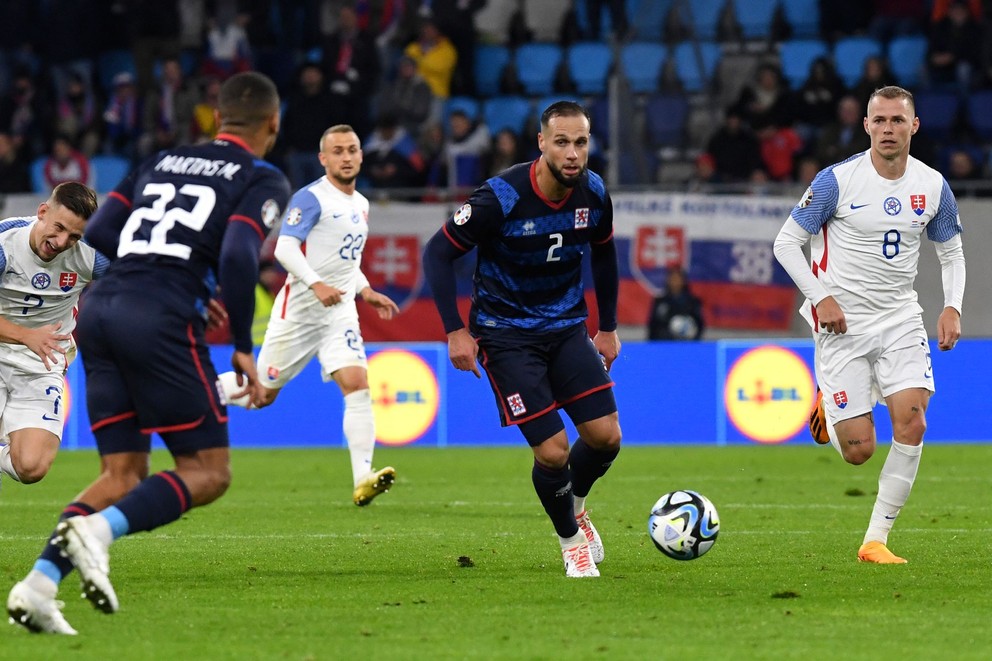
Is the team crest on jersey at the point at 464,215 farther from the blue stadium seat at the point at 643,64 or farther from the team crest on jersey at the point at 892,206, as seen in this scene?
the blue stadium seat at the point at 643,64

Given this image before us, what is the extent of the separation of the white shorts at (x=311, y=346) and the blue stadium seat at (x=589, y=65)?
34.3ft

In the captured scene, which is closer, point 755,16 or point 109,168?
point 109,168

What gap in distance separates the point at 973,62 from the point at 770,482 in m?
9.40

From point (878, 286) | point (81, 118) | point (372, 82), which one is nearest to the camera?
point (878, 286)

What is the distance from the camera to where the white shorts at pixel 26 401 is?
8.15 meters

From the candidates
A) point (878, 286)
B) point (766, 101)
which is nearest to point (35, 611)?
point (878, 286)

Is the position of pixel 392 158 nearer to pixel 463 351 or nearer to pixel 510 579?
pixel 463 351

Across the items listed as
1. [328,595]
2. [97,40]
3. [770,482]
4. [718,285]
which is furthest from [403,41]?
[328,595]

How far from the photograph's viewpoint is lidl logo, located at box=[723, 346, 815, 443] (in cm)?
1609

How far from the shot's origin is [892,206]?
8047 mm

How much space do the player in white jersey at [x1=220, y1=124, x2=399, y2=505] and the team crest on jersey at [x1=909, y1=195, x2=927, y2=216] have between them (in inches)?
156

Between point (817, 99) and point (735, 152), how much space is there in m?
1.44

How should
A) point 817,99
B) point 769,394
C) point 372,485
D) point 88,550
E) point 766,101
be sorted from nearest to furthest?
point 88,550 < point 372,485 < point 769,394 < point 817,99 < point 766,101

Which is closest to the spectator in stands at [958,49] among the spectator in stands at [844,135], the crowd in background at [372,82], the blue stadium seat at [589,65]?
the crowd in background at [372,82]
